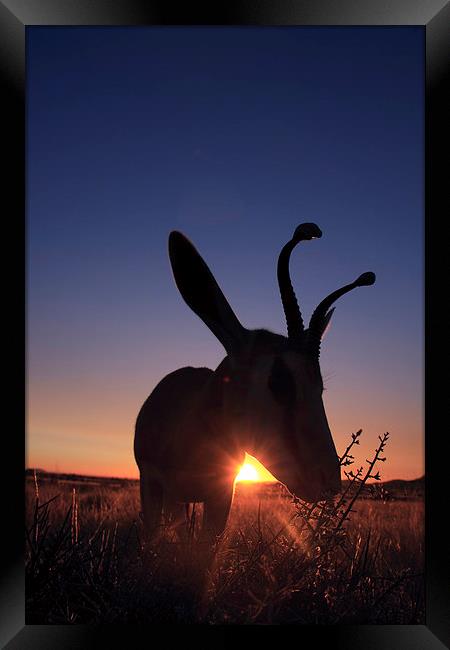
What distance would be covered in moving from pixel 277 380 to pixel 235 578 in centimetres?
94

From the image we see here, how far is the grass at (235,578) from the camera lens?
3146 mm

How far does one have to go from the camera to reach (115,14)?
332 centimetres

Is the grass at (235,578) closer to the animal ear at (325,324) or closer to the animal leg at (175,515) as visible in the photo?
the animal leg at (175,515)

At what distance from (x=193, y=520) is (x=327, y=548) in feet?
2.61

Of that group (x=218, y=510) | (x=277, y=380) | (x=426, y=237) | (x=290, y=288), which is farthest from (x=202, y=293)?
(x=218, y=510)

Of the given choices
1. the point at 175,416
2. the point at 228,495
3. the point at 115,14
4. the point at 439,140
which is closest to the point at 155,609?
the point at 228,495

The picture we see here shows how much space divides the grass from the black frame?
83 mm

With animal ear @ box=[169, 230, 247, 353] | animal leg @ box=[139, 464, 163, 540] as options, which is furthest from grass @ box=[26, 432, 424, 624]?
animal ear @ box=[169, 230, 247, 353]

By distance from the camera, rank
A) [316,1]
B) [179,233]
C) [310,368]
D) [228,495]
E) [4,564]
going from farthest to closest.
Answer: [228,495] < [179,233] < [310,368] < [316,1] < [4,564]

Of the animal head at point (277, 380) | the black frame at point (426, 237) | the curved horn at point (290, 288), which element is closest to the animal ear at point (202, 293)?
the animal head at point (277, 380)

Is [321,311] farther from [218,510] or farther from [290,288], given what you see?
[218,510]

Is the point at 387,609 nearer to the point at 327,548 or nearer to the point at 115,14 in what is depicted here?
the point at 327,548

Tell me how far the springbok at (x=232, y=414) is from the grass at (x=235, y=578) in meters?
0.25

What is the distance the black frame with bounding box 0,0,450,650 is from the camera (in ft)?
10.1
